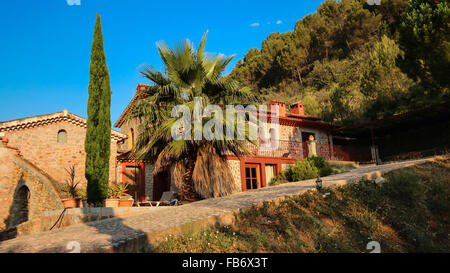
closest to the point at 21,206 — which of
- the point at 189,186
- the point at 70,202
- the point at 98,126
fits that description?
the point at 70,202

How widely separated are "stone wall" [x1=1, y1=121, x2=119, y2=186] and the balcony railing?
948cm

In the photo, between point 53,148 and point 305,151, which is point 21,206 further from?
point 305,151

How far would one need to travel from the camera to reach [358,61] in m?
35.4

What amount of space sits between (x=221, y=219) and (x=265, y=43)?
40433 mm

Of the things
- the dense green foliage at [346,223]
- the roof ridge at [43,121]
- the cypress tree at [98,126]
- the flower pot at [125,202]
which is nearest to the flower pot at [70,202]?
the cypress tree at [98,126]

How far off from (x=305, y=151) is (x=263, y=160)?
3.65 metres

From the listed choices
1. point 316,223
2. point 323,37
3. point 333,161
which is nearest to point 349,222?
point 316,223

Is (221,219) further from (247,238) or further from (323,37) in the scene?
(323,37)

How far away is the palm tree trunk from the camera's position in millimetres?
12500

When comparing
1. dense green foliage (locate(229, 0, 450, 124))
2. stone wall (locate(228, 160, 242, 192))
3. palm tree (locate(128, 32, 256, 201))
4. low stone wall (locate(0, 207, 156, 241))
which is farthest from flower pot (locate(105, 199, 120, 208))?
dense green foliage (locate(229, 0, 450, 124))

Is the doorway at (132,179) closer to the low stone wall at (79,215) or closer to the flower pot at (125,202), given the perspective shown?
the flower pot at (125,202)

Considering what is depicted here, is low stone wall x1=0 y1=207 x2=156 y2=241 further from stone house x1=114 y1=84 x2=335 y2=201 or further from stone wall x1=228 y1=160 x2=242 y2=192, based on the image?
stone wall x1=228 y1=160 x2=242 y2=192

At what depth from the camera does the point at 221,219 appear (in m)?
7.63

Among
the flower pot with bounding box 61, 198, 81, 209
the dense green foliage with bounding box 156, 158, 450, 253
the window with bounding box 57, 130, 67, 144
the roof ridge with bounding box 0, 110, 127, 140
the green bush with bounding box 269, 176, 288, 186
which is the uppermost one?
the roof ridge with bounding box 0, 110, 127, 140
